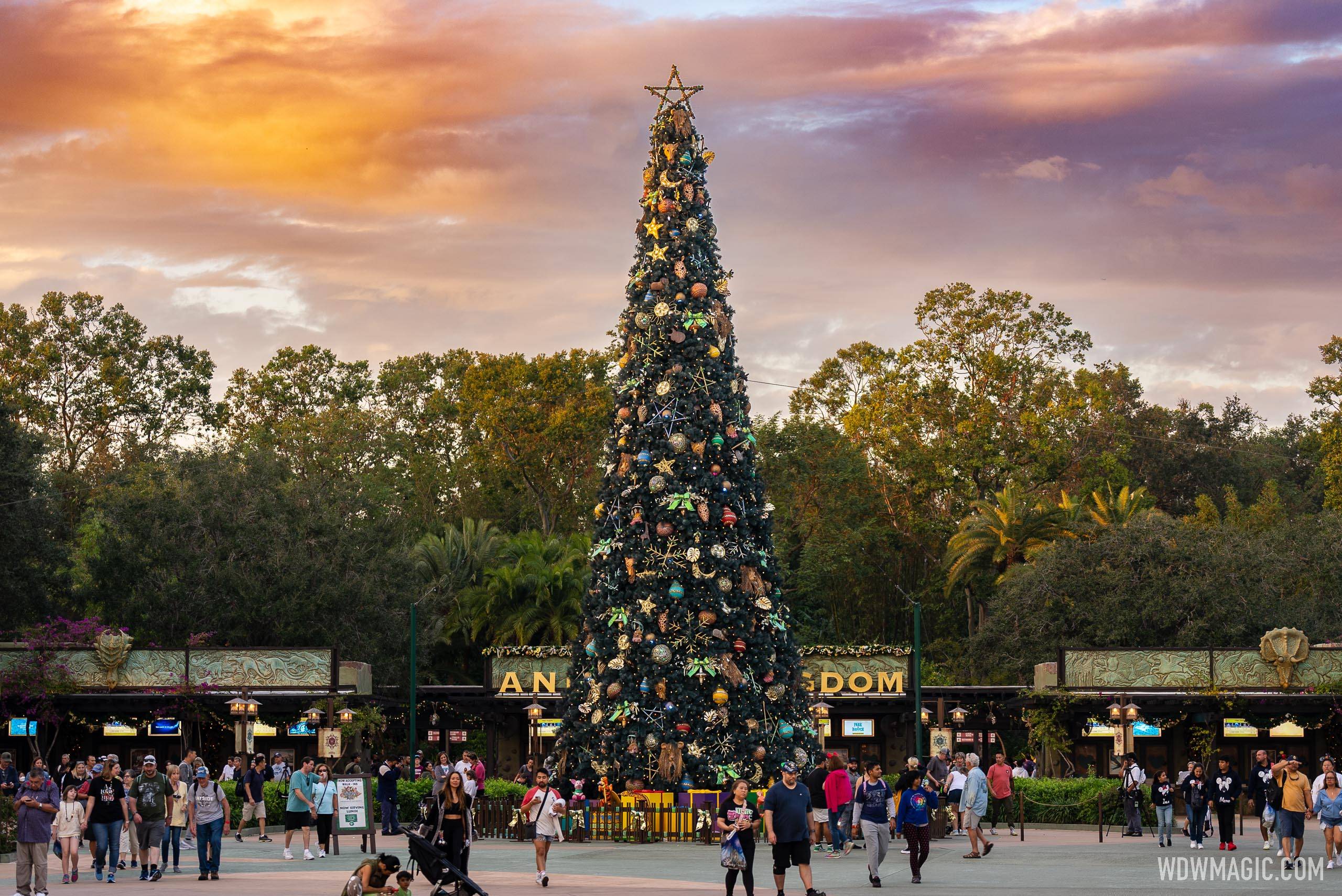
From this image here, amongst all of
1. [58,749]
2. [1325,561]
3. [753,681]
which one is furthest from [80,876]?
[1325,561]

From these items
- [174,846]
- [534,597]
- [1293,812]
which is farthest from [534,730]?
[1293,812]

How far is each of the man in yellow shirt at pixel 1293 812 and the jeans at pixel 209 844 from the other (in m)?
13.7

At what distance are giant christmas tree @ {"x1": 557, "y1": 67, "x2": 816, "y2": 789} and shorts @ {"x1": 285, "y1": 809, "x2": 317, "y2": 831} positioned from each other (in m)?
5.36

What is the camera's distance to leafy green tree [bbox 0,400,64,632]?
44.1 meters

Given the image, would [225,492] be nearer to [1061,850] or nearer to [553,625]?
[553,625]

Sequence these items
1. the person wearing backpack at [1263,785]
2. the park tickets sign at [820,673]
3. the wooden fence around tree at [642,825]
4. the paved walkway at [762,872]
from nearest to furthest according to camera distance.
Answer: the paved walkway at [762,872] → the person wearing backpack at [1263,785] → the wooden fence around tree at [642,825] → the park tickets sign at [820,673]

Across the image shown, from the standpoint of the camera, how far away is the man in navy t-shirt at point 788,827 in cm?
1706

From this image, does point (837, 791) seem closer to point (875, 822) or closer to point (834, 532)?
point (875, 822)

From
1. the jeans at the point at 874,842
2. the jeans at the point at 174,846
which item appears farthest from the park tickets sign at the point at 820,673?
the jeans at the point at 874,842

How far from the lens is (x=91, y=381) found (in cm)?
6575

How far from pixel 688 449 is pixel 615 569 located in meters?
2.40

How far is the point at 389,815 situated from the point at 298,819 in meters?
5.32

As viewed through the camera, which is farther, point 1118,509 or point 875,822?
point 1118,509

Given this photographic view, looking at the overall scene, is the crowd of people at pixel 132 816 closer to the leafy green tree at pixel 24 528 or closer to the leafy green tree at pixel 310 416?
the leafy green tree at pixel 24 528
